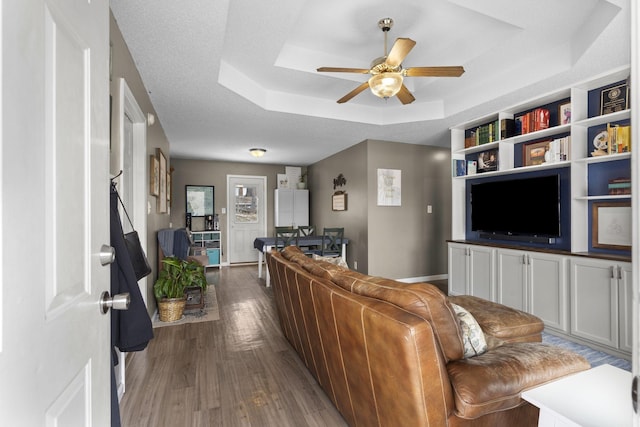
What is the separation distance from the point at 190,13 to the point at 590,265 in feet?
12.2

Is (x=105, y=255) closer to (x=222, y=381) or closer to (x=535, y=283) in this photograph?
(x=222, y=381)

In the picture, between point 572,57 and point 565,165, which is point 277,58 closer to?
point 572,57

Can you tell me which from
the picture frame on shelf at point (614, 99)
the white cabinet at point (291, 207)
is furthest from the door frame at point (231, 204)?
the picture frame on shelf at point (614, 99)

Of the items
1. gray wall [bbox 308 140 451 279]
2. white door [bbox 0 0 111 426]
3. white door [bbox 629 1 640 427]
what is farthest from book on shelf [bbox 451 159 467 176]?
white door [bbox 0 0 111 426]

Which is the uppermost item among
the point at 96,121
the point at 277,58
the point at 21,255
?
the point at 277,58

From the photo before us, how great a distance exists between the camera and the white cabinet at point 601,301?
2.56 m

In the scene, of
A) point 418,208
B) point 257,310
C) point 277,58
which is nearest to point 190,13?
point 277,58

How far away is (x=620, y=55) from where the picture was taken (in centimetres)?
248

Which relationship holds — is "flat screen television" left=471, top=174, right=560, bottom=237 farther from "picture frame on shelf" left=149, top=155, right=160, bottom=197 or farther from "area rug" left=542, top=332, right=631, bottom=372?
"picture frame on shelf" left=149, top=155, right=160, bottom=197

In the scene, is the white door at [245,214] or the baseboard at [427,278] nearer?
the baseboard at [427,278]

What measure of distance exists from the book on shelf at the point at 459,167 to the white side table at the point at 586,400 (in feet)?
11.1

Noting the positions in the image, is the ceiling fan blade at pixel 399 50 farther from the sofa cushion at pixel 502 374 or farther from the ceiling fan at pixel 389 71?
the sofa cushion at pixel 502 374

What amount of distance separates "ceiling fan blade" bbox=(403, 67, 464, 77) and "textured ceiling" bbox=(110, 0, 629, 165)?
1.34 ft

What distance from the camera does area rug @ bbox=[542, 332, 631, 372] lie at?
251cm
